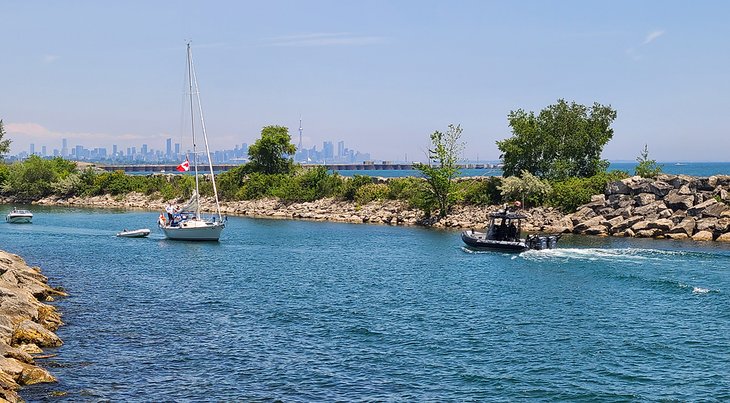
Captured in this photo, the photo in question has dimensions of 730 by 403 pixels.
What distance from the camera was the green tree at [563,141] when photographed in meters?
94.8

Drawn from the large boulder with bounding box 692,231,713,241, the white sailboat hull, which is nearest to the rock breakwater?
the large boulder with bounding box 692,231,713,241

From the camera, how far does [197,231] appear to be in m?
71.8

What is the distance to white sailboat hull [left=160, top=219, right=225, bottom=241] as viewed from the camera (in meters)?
71.6

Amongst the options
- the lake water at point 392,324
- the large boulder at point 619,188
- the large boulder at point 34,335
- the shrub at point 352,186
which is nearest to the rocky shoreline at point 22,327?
the large boulder at point 34,335

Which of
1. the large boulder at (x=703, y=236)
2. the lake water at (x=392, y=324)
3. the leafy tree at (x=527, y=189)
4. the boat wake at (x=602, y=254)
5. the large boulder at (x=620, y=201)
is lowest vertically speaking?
the lake water at (x=392, y=324)

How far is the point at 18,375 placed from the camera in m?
25.5

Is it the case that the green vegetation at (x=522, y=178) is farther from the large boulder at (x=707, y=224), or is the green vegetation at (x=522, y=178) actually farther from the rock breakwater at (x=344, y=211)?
the large boulder at (x=707, y=224)

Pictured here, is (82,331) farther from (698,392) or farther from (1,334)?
(698,392)

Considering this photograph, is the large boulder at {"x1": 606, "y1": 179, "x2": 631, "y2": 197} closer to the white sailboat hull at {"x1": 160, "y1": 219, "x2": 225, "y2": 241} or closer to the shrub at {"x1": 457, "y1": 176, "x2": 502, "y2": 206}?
the shrub at {"x1": 457, "y1": 176, "x2": 502, "y2": 206}

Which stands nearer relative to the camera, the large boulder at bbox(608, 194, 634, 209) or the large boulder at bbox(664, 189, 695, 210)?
the large boulder at bbox(664, 189, 695, 210)

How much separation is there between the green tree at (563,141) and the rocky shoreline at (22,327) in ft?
219

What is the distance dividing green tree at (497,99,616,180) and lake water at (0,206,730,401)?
31.4 meters

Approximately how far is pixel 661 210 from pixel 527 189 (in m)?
17.0

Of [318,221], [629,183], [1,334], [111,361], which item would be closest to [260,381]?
[111,361]
